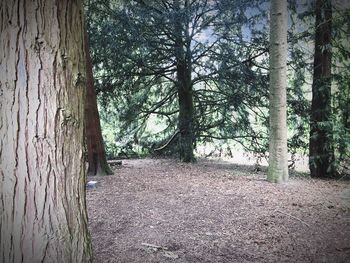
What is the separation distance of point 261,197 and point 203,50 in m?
4.68

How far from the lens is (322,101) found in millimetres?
7961

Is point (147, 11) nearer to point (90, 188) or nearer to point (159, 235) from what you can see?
point (90, 188)

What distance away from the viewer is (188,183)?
648cm

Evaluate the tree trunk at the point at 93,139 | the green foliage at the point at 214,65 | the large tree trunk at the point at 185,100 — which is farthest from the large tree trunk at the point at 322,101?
the tree trunk at the point at 93,139

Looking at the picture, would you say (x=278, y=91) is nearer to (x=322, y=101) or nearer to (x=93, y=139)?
(x=322, y=101)

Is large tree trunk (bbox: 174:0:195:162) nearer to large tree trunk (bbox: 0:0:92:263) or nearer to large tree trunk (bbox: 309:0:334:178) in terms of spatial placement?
large tree trunk (bbox: 309:0:334:178)

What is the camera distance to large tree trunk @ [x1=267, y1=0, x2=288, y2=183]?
6.41 meters

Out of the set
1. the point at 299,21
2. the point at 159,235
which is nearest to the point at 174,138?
the point at 299,21

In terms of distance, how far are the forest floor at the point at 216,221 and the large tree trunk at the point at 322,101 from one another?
148cm

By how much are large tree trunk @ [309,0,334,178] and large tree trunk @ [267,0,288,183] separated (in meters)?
1.49

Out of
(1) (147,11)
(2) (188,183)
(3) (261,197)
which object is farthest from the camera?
(1) (147,11)

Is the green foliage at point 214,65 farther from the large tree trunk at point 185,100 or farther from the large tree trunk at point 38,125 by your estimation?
the large tree trunk at point 38,125

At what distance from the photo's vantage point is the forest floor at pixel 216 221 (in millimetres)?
3580

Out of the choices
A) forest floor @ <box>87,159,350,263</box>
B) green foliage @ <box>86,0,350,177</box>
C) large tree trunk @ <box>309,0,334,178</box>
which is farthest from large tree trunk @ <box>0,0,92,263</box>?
large tree trunk @ <box>309,0,334,178</box>
